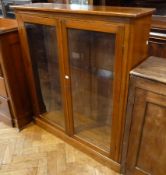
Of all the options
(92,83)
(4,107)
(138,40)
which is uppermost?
(138,40)

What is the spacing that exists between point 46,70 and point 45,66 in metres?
0.04

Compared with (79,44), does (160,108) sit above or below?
below

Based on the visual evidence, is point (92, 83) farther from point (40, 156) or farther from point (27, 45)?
point (40, 156)

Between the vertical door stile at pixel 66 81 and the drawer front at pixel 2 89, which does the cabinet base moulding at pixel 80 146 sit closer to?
the vertical door stile at pixel 66 81

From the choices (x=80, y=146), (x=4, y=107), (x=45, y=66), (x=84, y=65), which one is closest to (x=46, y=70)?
(x=45, y=66)

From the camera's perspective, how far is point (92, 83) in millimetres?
1485

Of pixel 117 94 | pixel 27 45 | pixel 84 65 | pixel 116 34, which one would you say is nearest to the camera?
pixel 116 34

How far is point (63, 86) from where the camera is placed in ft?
4.77

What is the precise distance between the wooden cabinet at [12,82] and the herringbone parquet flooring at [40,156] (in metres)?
A: 0.15

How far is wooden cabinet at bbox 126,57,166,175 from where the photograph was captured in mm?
1001

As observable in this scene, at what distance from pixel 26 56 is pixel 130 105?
3.06 feet

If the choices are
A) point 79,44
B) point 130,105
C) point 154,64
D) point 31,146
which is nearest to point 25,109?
point 31,146

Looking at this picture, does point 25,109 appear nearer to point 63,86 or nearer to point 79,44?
point 63,86

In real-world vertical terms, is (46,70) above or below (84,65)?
below
